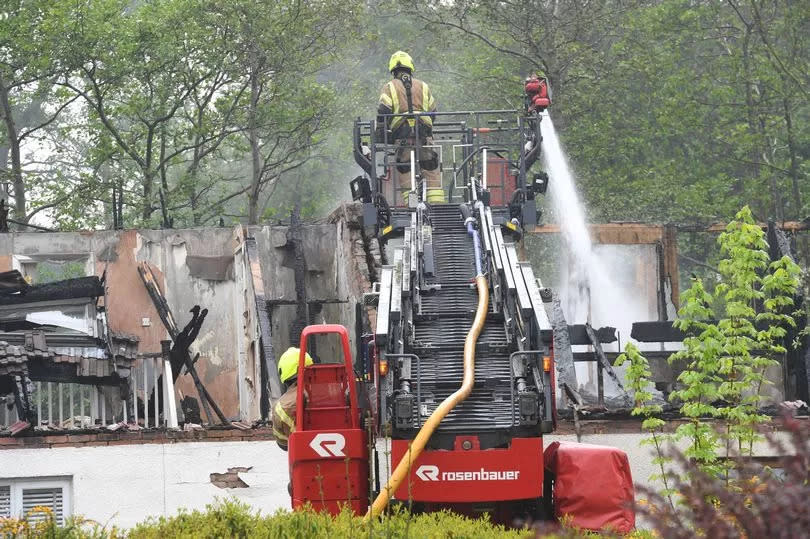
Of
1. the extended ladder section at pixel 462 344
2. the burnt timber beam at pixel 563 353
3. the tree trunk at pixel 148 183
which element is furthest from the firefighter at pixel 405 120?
the tree trunk at pixel 148 183

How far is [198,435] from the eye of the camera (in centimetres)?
1636

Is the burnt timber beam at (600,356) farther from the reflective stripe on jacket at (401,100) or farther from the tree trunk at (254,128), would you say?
the tree trunk at (254,128)

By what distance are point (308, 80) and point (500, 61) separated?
8.24 meters

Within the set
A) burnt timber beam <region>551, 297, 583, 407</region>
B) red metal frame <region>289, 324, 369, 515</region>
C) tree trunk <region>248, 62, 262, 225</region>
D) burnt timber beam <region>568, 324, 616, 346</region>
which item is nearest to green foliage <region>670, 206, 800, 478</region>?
red metal frame <region>289, 324, 369, 515</region>

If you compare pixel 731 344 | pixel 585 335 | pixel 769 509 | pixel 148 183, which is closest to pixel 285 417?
pixel 731 344

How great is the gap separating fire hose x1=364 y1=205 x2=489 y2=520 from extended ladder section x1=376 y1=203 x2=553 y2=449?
0.54ft

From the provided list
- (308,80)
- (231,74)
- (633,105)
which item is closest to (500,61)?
(633,105)

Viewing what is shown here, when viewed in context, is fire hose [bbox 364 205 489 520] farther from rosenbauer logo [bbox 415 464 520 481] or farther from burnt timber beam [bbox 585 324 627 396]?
burnt timber beam [bbox 585 324 627 396]

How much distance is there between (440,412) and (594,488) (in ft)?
4.42

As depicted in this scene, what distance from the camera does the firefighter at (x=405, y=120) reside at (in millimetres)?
18609

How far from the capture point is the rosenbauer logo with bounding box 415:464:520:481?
427 inches

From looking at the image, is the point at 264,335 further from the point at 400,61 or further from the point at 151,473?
the point at 400,61

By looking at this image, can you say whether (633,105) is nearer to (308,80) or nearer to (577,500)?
(308,80)

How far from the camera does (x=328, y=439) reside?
426 inches
